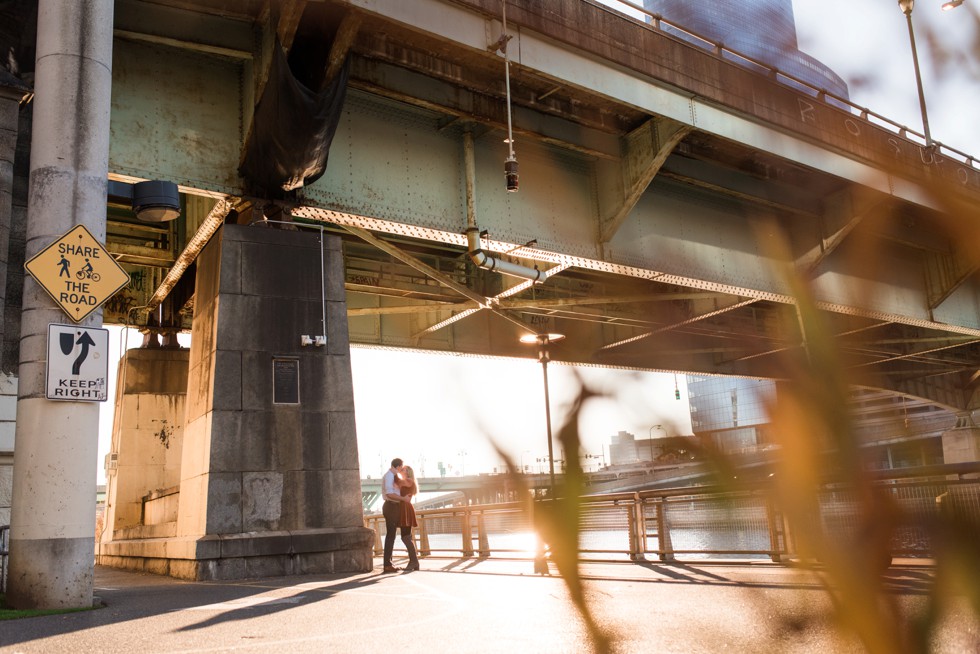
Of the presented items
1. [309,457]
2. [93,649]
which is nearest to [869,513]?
[93,649]

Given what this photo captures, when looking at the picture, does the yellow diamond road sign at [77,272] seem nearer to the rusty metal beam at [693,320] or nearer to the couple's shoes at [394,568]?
the couple's shoes at [394,568]

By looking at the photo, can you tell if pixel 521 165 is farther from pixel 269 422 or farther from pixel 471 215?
pixel 269 422

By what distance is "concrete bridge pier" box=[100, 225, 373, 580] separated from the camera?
12.6 m

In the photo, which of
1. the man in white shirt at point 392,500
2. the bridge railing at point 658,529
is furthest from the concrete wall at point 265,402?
the bridge railing at point 658,529

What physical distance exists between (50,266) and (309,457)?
5.96 metres

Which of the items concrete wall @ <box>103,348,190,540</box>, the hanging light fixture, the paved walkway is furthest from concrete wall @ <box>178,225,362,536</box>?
concrete wall @ <box>103,348,190,540</box>

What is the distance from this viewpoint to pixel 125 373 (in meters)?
23.6

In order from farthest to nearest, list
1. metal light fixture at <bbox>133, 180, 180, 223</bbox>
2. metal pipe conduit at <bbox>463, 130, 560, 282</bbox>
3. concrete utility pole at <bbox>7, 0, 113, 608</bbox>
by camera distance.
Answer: metal pipe conduit at <bbox>463, 130, 560, 282</bbox>
metal light fixture at <bbox>133, 180, 180, 223</bbox>
concrete utility pole at <bbox>7, 0, 113, 608</bbox>

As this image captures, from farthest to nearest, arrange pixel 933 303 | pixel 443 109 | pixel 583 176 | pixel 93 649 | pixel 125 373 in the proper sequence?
pixel 933 303
pixel 125 373
pixel 583 176
pixel 443 109
pixel 93 649

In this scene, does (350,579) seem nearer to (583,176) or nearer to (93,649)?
(93,649)

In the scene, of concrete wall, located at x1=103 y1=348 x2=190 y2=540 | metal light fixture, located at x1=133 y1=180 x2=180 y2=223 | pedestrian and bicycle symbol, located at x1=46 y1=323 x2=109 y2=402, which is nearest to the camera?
pedestrian and bicycle symbol, located at x1=46 y1=323 x2=109 y2=402

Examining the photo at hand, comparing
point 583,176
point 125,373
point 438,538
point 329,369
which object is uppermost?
point 583,176

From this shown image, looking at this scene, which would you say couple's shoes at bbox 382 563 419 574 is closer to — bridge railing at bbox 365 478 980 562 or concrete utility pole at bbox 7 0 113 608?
bridge railing at bbox 365 478 980 562

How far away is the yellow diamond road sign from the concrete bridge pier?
4698mm
